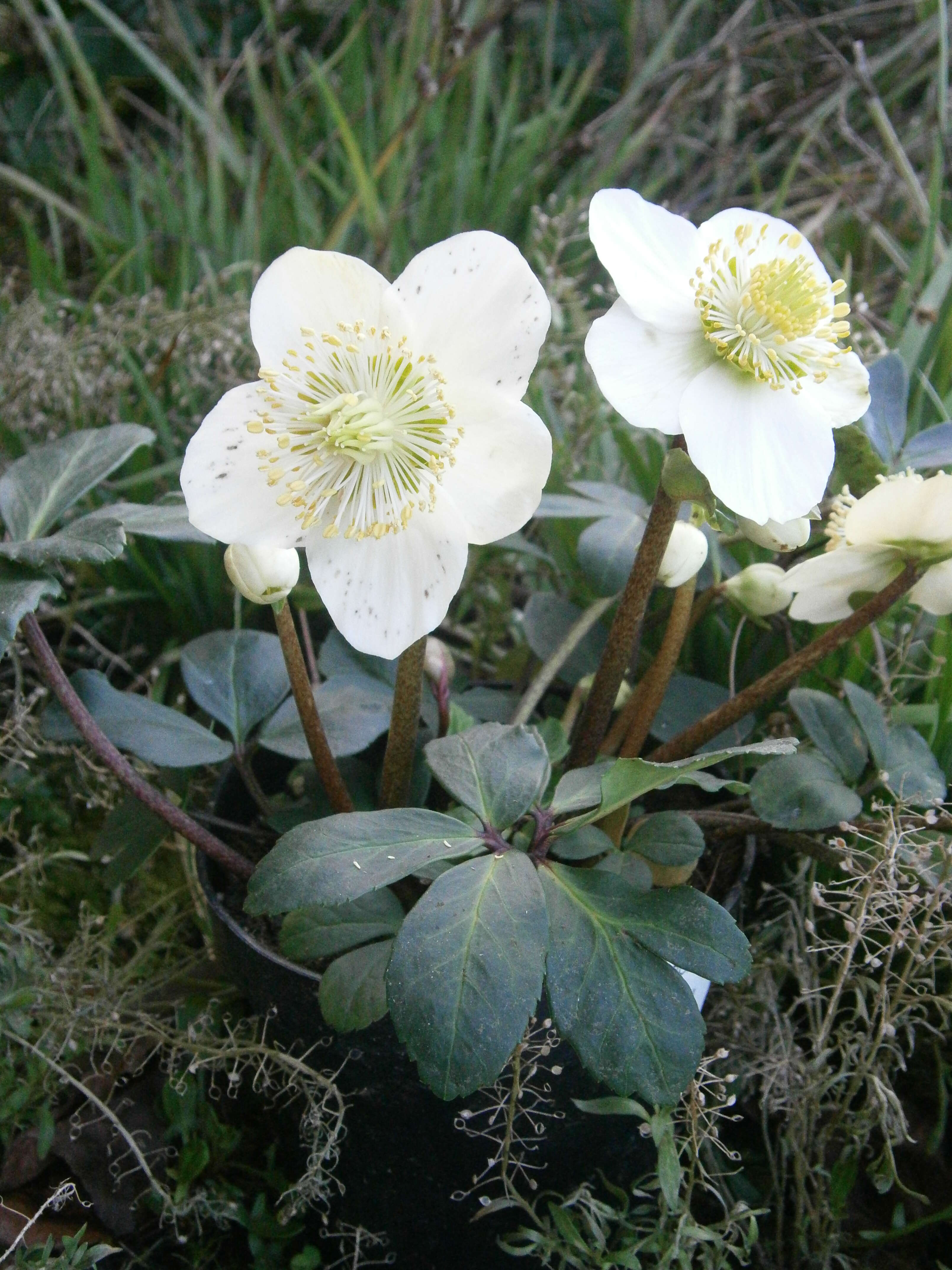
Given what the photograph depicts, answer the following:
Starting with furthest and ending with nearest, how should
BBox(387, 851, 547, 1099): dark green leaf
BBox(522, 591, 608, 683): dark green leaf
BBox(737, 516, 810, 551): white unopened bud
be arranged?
BBox(522, 591, 608, 683): dark green leaf → BBox(737, 516, 810, 551): white unopened bud → BBox(387, 851, 547, 1099): dark green leaf

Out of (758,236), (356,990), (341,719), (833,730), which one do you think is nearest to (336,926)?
(356,990)

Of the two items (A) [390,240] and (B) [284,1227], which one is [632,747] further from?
(A) [390,240]

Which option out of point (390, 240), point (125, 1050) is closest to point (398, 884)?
point (125, 1050)

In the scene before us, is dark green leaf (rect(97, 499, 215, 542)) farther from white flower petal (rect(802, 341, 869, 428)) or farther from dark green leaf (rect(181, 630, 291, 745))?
white flower petal (rect(802, 341, 869, 428))

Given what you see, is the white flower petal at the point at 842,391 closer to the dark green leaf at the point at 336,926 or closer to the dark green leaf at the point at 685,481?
the dark green leaf at the point at 685,481

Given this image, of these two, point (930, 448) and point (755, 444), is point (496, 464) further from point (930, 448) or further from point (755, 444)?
point (930, 448)

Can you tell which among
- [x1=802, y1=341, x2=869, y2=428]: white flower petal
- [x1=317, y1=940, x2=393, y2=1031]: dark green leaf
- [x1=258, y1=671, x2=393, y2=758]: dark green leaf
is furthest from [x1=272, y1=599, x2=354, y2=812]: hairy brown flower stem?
[x1=802, y1=341, x2=869, y2=428]: white flower petal

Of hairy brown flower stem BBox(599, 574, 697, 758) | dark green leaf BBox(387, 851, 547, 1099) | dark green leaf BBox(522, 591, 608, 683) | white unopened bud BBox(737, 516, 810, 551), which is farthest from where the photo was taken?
dark green leaf BBox(522, 591, 608, 683)
